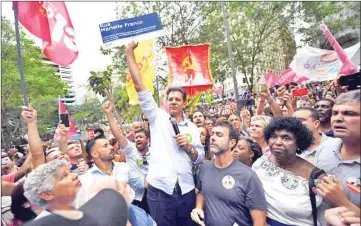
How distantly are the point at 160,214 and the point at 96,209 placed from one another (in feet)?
6.29

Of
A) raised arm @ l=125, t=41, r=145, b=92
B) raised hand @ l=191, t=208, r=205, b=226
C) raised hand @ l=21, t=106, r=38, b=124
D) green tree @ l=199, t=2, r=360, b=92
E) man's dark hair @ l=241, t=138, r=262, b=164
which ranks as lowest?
raised hand @ l=191, t=208, r=205, b=226

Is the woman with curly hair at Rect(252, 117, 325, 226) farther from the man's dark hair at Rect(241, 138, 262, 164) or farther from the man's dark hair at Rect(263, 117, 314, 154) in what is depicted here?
the man's dark hair at Rect(241, 138, 262, 164)

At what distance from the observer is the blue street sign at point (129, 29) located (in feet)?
8.51

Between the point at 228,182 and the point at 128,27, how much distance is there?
1.47 metres

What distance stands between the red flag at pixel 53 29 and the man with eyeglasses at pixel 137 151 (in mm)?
575

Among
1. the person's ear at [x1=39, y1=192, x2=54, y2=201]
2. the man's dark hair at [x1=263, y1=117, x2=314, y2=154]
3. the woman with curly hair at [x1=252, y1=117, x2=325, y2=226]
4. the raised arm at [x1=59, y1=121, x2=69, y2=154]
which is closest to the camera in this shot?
the person's ear at [x1=39, y1=192, x2=54, y2=201]

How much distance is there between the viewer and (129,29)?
8.92ft

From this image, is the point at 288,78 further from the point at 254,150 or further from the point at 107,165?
the point at 107,165

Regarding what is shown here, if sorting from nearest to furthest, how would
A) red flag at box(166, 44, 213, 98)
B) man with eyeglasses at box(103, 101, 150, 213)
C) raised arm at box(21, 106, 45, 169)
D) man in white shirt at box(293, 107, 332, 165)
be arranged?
raised arm at box(21, 106, 45, 169) → man in white shirt at box(293, 107, 332, 165) → man with eyeglasses at box(103, 101, 150, 213) → red flag at box(166, 44, 213, 98)

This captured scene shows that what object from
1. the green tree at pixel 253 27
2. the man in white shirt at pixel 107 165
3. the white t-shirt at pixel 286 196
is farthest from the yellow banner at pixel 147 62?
the green tree at pixel 253 27

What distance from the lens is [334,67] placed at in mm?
5734

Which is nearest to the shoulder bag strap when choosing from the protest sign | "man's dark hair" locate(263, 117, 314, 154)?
"man's dark hair" locate(263, 117, 314, 154)

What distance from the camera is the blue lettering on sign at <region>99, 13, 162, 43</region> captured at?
2602 millimetres

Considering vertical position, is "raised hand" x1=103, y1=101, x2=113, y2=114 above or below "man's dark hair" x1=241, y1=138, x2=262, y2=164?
above
